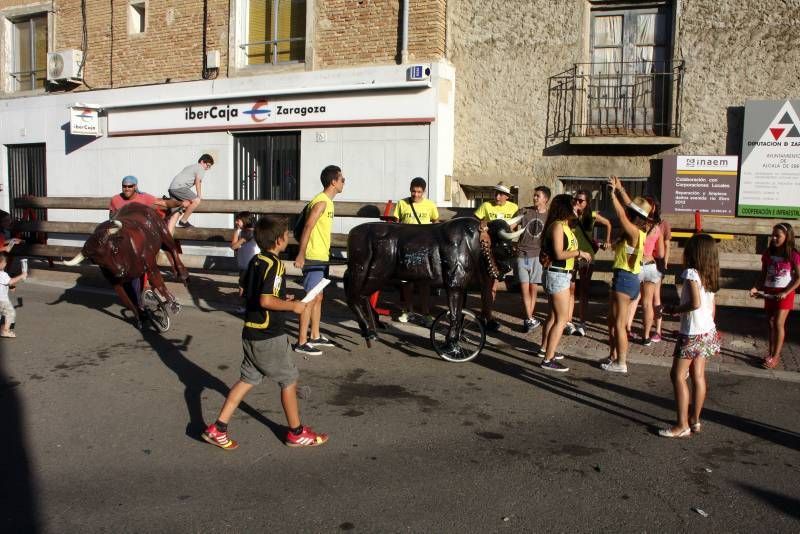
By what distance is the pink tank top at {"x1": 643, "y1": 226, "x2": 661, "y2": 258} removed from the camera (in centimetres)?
831

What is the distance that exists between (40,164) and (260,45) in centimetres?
682

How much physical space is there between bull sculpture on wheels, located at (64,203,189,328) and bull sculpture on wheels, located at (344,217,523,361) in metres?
2.71

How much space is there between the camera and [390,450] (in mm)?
5242

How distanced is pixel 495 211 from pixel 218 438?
5103 mm

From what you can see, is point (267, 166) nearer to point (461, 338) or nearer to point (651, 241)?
point (461, 338)

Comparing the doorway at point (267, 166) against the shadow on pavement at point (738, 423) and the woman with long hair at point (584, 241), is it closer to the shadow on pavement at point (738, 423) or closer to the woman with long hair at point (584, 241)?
the woman with long hair at point (584, 241)

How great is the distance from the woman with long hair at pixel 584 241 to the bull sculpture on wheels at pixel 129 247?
16.5ft

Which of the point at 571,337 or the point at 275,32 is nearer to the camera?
the point at 571,337

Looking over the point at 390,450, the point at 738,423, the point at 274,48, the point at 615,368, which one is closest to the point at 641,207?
the point at 615,368

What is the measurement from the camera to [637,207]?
273 inches

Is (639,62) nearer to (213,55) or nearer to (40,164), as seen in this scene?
(213,55)

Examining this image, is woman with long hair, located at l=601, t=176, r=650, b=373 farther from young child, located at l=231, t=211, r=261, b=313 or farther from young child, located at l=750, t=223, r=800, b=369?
young child, located at l=231, t=211, r=261, b=313

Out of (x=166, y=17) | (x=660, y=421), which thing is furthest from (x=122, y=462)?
(x=166, y=17)

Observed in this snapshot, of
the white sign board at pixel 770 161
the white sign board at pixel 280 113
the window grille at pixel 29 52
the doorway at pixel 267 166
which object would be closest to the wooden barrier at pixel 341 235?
the white sign board at pixel 770 161
